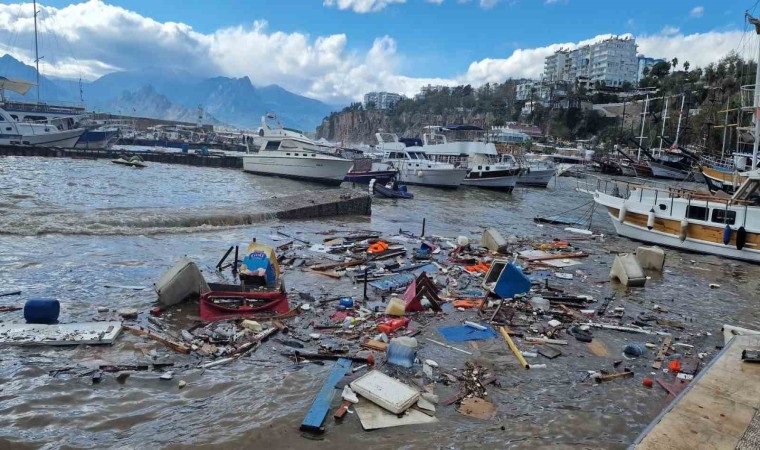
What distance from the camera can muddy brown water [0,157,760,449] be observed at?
504 centimetres

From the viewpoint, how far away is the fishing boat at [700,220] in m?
15.7

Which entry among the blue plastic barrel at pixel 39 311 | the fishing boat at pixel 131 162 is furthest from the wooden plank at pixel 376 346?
the fishing boat at pixel 131 162

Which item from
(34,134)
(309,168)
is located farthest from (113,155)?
(309,168)

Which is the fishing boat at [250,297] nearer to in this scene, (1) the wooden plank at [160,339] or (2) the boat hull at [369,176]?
(1) the wooden plank at [160,339]

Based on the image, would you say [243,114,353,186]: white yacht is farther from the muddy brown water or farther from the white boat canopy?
the white boat canopy

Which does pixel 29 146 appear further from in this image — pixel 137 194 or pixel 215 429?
pixel 215 429

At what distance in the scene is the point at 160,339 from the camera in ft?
23.0

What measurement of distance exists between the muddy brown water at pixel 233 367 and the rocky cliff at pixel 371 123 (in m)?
132

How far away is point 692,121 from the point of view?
6975 cm

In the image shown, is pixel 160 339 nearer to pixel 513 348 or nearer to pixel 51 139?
pixel 513 348

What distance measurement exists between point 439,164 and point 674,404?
34088mm

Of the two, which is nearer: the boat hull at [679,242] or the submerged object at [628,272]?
the submerged object at [628,272]

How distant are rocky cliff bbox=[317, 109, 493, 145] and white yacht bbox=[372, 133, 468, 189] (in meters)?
103

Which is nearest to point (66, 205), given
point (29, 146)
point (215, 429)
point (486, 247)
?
point (486, 247)
